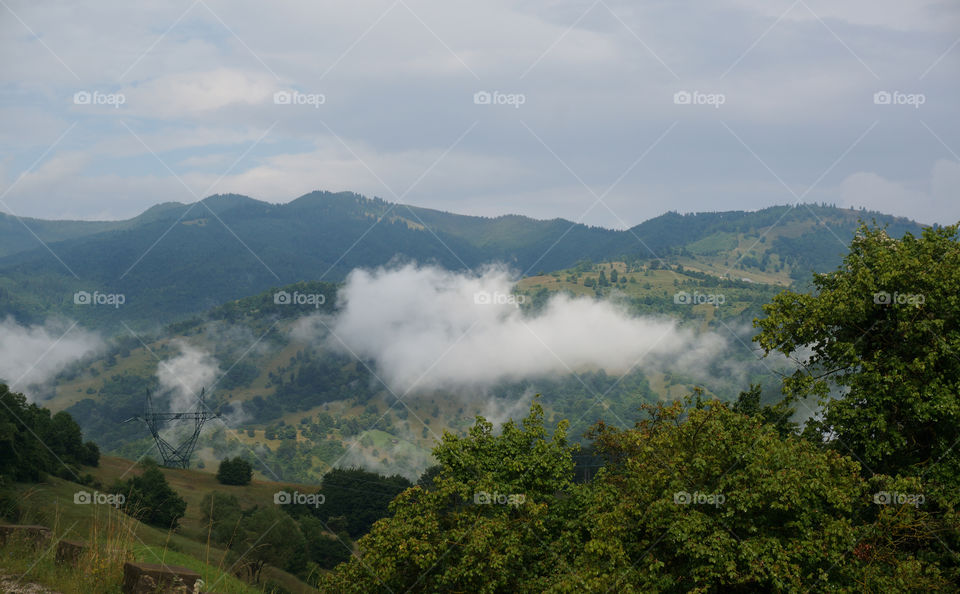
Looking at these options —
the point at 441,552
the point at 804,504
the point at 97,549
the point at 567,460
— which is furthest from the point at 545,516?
the point at 97,549

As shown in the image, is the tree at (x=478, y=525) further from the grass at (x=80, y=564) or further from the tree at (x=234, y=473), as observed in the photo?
the tree at (x=234, y=473)

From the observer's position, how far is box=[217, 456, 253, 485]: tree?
127m

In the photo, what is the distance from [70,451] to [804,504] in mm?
99281

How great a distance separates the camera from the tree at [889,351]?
21.7 metres

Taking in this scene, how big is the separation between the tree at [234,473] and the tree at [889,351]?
121658 mm

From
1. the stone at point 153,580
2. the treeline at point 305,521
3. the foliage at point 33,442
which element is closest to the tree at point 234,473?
the treeline at point 305,521

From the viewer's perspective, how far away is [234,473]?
12744 centimetres

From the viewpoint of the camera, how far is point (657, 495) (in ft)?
68.7

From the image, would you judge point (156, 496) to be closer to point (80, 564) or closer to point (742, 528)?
point (742, 528)

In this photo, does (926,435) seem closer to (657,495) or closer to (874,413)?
(874,413)

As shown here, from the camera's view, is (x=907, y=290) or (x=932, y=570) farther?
(x=907, y=290)

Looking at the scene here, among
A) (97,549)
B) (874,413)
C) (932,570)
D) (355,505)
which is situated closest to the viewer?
(97,549)

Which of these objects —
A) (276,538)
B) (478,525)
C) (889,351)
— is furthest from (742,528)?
(276,538)

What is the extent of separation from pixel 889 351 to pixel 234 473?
125550 millimetres
